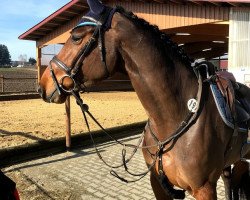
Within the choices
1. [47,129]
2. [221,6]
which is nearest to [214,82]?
[221,6]

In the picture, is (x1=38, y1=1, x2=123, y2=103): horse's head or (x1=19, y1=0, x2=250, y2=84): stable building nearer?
(x1=38, y1=1, x2=123, y2=103): horse's head

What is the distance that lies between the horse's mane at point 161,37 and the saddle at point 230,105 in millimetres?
386

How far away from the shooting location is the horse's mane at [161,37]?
2.54m

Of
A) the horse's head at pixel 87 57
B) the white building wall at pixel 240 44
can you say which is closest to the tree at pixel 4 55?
the white building wall at pixel 240 44

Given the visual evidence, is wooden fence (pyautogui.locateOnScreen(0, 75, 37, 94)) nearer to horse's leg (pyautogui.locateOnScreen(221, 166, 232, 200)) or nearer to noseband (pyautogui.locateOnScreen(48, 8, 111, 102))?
horse's leg (pyautogui.locateOnScreen(221, 166, 232, 200))

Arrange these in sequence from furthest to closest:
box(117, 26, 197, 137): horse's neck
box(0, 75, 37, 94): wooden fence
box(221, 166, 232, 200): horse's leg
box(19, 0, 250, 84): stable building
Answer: box(0, 75, 37, 94): wooden fence, box(19, 0, 250, 84): stable building, box(221, 166, 232, 200): horse's leg, box(117, 26, 197, 137): horse's neck

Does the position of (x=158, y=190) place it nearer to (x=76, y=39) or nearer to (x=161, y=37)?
(x=161, y=37)

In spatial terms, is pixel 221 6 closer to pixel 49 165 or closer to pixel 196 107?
pixel 49 165

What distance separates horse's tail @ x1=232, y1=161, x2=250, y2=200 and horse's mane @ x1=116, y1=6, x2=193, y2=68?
1.94m

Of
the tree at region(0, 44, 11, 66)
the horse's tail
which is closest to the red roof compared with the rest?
the horse's tail

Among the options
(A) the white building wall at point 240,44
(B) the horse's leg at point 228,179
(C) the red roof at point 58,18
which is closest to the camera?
(B) the horse's leg at point 228,179

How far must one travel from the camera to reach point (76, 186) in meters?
→ 5.26

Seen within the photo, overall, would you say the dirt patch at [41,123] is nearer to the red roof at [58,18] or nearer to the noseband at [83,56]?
the red roof at [58,18]

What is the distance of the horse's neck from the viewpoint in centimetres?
251
